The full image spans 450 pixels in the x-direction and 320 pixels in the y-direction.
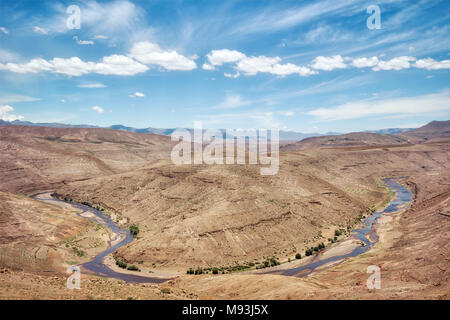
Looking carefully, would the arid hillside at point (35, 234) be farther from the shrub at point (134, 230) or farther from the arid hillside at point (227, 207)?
the arid hillside at point (227, 207)

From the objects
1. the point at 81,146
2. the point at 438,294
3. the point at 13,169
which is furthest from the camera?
the point at 81,146

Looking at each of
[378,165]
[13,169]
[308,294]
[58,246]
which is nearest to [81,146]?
[13,169]

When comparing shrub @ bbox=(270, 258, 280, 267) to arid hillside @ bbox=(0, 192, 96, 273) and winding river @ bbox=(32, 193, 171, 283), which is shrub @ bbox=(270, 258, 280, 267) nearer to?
winding river @ bbox=(32, 193, 171, 283)

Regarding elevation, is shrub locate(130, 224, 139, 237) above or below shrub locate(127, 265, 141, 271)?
above

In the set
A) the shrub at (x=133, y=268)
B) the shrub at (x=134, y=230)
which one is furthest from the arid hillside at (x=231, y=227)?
the shrub at (x=133, y=268)

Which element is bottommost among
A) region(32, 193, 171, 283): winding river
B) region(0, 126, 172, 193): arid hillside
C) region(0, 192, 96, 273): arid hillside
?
region(32, 193, 171, 283): winding river

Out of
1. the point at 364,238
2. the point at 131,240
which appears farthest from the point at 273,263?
the point at 131,240

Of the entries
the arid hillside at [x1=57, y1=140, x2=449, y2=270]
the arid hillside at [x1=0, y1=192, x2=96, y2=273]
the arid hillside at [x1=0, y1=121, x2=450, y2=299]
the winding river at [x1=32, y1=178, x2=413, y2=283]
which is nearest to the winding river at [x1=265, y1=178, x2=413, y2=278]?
the winding river at [x1=32, y1=178, x2=413, y2=283]

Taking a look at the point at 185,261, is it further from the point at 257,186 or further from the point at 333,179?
the point at 333,179
